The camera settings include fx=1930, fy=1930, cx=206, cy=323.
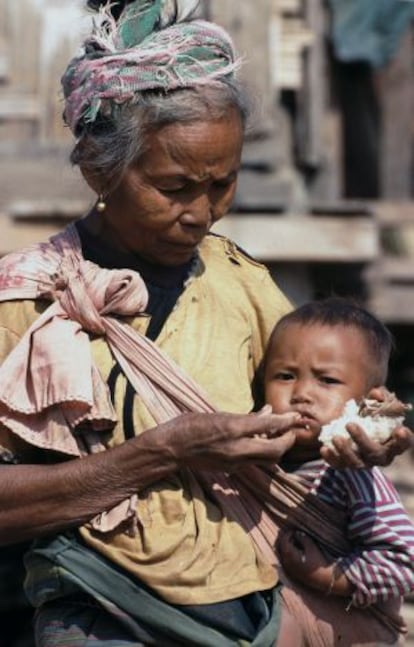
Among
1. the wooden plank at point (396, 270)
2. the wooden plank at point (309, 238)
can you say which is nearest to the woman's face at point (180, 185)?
the wooden plank at point (309, 238)

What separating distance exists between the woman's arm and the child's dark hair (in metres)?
0.30

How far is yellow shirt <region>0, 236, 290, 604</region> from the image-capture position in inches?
147

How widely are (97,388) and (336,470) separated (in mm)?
518

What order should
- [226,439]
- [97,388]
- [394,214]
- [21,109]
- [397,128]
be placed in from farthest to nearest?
[397,128] < [394,214] < [21,109] < [97,388] < [226,439]

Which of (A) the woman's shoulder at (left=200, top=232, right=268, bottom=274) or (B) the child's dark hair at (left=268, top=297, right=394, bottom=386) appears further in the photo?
(A) the woman's shoulder at (left=200, top=232, right=268, bottom=274)

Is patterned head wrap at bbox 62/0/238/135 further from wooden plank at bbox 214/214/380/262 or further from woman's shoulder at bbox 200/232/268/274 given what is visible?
wooden plank at bbox 214/214/380/262

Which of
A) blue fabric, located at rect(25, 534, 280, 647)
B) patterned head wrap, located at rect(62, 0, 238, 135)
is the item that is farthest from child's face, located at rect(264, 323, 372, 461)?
patterned head wrap, located at rect(62, 0, 238, 135)

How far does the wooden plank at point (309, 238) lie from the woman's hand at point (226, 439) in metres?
5.64

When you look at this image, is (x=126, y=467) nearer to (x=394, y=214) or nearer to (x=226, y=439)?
(x=226, y=439)

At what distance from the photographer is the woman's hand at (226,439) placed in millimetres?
3670

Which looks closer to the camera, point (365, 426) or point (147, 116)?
point (365, 426)

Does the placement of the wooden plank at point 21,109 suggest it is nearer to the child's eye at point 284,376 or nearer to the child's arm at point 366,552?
the child's eye at point 284,376

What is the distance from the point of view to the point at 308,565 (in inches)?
152

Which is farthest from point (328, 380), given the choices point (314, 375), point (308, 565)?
point (308, 565)
